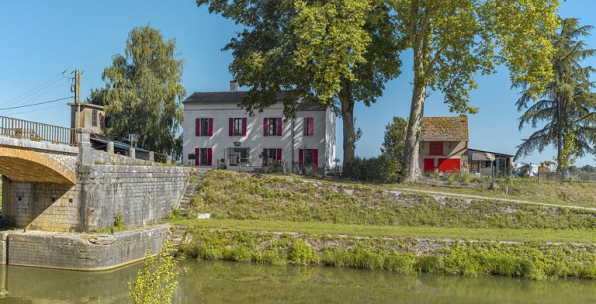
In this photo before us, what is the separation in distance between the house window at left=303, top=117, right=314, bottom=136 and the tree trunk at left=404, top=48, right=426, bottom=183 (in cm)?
922

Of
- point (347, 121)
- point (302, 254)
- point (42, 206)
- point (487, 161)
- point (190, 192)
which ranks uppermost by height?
point (347, 121)

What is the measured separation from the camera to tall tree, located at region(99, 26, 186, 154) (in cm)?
3834

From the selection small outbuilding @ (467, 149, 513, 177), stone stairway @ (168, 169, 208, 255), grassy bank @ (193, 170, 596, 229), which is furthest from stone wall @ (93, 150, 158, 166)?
small outbuilding @ (467, 149, 513, 177)

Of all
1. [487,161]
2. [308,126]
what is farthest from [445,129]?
[308,126]

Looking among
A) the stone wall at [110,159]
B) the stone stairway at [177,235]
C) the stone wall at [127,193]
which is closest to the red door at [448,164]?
the stone wall at [127,193]

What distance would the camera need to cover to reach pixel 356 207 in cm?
2339

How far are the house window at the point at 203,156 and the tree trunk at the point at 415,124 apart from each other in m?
16.2

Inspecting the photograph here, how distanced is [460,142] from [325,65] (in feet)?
56.2

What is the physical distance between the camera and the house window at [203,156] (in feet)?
123

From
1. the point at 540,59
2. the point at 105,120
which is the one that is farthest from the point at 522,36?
the point at 105,120

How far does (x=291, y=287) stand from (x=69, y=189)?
935cm

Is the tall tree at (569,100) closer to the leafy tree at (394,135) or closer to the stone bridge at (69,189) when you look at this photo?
the leafy tree at (394,135)

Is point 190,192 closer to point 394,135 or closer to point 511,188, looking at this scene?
point 511,188

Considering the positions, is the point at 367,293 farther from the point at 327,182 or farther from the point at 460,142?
the point at 460,142
